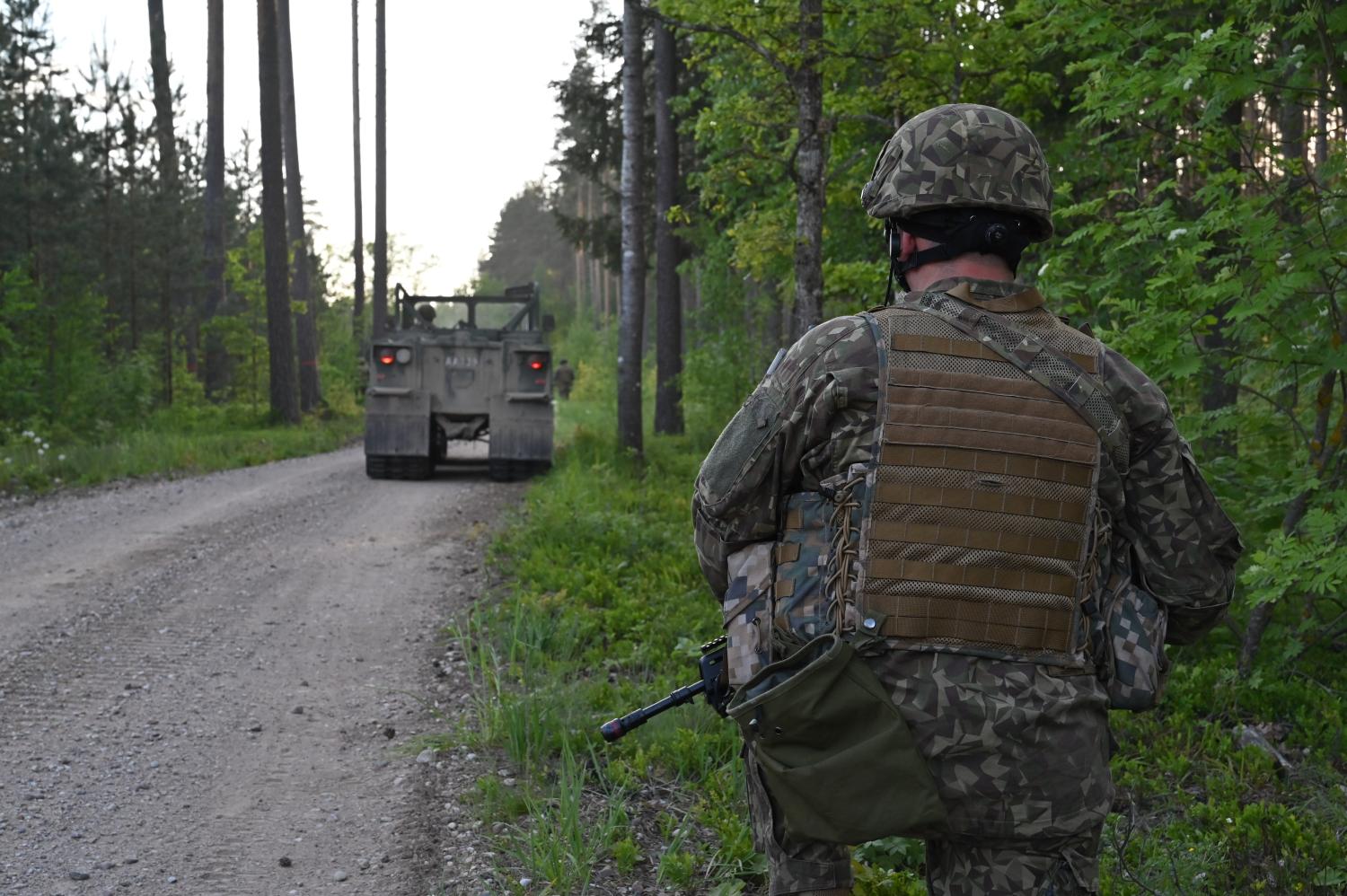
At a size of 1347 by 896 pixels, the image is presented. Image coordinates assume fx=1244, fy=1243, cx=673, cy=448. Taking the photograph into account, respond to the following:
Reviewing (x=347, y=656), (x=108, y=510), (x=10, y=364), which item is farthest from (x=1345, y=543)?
(x=10, y=364)

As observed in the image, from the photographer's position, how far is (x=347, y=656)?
647 cm

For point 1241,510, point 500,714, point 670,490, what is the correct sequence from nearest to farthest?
point 500,714 → point 1241,510 → point 670,490

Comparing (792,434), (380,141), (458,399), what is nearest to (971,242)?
(792,434)

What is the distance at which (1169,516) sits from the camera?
2363 mm

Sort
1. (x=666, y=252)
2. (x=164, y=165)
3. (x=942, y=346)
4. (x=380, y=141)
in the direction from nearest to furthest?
(x=942, y=346) → (x=666, y=252) → (x=164, y=165) → (x=380, y=141)

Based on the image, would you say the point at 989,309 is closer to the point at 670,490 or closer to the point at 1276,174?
the point at 1276,174

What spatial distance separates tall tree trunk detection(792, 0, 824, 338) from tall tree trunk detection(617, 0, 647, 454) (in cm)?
682

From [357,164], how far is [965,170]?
33.9 m

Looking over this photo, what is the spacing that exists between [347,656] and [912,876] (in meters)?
3.78

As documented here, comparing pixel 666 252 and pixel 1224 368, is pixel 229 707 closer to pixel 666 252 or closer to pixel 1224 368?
pixel 1224 368

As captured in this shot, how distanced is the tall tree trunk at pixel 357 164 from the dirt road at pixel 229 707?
2376 centimetres

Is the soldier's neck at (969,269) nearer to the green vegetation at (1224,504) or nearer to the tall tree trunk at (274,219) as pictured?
the green vegetation at (1224,504)

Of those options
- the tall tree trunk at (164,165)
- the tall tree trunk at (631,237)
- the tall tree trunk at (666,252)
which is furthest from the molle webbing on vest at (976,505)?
the tall tree trunk at (164,165)

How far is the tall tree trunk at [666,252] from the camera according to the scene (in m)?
16.9
